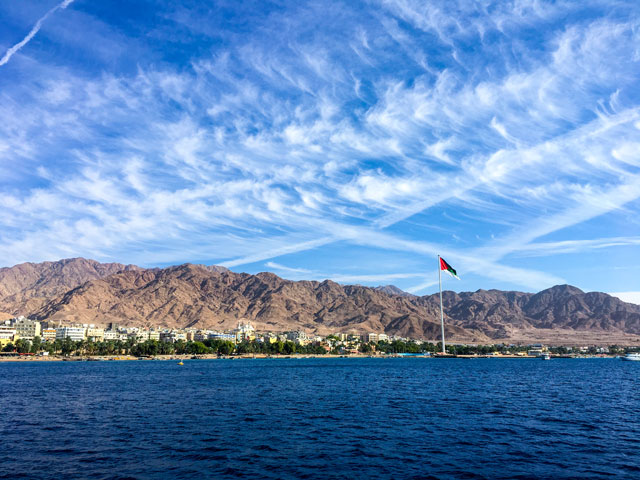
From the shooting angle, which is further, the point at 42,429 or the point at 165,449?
the point at 42,429

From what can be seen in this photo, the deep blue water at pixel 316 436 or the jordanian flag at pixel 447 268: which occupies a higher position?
the jordanian flag at pixel 447 268

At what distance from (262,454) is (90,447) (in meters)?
14.7

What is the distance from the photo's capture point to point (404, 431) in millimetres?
49000

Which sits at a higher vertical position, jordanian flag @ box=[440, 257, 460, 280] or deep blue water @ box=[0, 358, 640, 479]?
jordanian flag @ box=[440, 257, 460, 280]

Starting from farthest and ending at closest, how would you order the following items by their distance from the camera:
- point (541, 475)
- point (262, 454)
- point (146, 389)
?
point (146, 389)
point (262, 454)
point (541, 475)

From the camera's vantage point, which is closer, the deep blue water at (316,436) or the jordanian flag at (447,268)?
the deep blue water at (316,436)

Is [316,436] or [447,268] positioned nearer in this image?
[316,436]

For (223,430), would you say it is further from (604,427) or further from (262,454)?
(604,427)

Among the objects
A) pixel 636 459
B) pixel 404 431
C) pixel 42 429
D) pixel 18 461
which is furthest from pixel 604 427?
pixel 42 429

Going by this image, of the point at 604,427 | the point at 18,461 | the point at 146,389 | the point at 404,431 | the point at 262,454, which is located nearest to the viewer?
the point at 18,461

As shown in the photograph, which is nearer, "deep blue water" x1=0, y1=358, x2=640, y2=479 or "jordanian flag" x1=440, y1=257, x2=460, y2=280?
"deep blue water" x1=0, y1=358, x2=640, y2=479

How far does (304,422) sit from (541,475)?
27.0m

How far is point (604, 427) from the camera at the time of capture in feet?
172

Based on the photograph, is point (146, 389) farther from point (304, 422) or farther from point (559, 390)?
point (559, 390)
